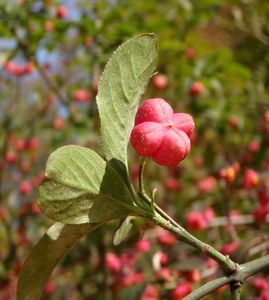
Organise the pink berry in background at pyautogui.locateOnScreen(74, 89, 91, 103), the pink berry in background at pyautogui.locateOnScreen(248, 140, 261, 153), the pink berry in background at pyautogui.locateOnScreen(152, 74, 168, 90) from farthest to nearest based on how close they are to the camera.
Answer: the pink berry in background at pyautogui.locateOnScreen(74, 89, 91, 103) < the pink berry in background at pyautogui.locateOnScreen(152, 74, 168, 90) < the pink berry in background at pyautogui.locateOnScreen(248, 140, 261, 153)

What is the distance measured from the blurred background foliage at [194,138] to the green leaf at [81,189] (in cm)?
87

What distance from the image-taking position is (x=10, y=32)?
7.36 ft

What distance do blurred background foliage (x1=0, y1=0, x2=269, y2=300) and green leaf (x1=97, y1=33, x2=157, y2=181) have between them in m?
0.87

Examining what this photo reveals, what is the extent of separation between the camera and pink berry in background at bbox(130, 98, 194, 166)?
2.52ft

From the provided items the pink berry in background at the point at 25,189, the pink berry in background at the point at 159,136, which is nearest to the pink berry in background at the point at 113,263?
the pink berry in background at the point at 25,189

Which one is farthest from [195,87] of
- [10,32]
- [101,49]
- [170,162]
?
[170,162]

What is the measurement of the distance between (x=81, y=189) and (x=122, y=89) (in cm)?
16

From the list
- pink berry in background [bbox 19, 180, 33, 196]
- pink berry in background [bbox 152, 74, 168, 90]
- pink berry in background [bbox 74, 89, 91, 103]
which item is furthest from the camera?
pink berry in background [bbox 19, 180, 33, 196]

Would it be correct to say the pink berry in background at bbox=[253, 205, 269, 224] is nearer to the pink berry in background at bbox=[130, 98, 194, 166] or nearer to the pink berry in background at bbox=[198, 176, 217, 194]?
the pink berry in background at bbox=[198, 176, 217, 194]

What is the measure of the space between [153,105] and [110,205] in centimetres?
17

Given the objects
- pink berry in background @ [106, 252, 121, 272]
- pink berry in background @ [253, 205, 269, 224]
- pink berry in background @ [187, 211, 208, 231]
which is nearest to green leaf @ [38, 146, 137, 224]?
pink berry in background @ [253, 205, 269, 224]

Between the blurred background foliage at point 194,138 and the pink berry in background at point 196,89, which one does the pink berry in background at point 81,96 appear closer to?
the blurred background foliage at point 194,138

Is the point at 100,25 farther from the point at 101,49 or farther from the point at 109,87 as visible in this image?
the point at 109,87

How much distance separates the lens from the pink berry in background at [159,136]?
767 mm
